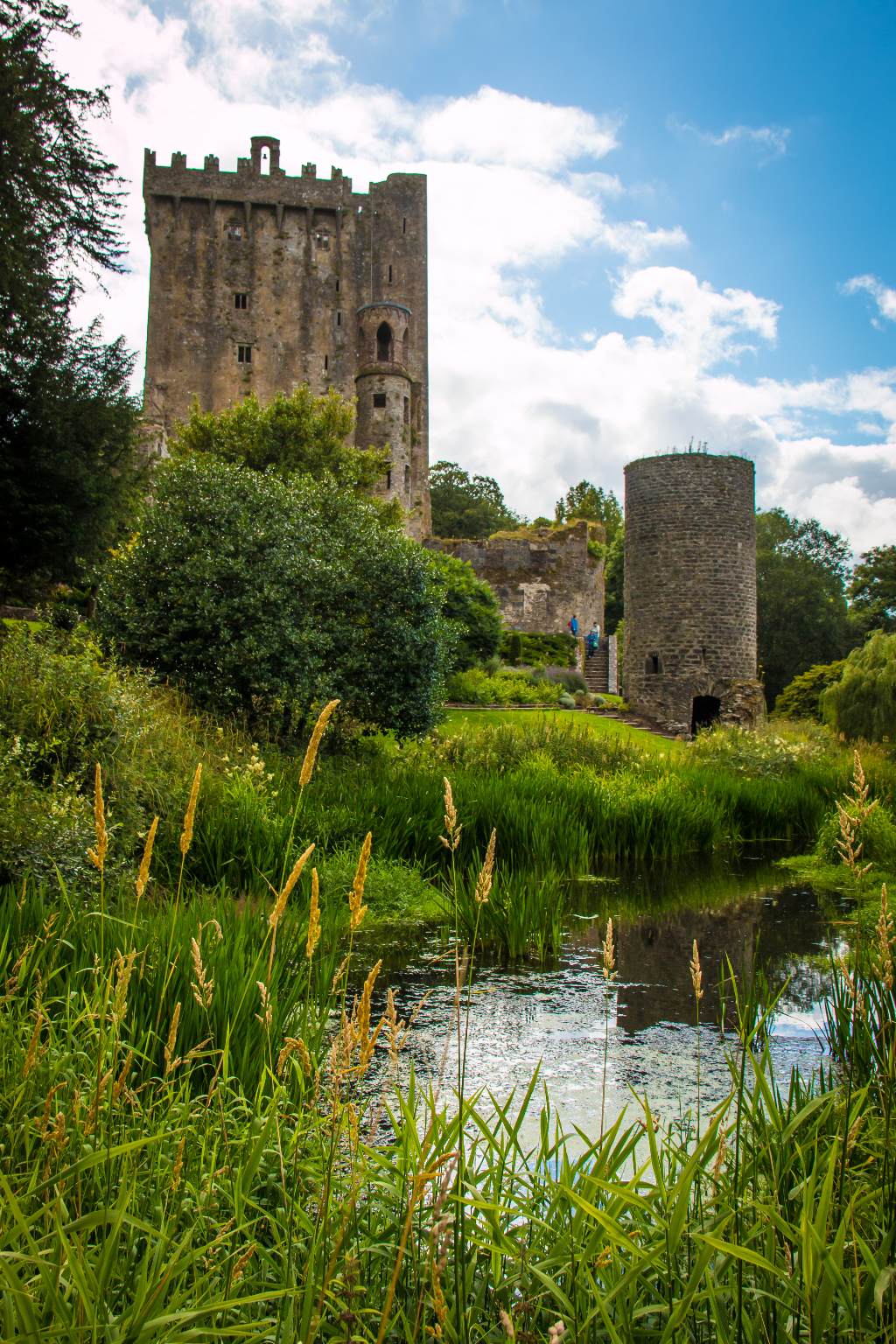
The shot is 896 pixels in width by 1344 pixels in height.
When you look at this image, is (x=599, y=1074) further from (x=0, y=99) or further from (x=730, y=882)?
(x=0, y=99)

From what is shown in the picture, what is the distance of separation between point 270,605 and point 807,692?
22.6 meters

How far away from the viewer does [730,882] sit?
31.7 feet

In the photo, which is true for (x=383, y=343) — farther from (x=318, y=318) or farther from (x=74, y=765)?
(x=74, y=765)

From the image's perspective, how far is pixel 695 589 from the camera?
2875cm

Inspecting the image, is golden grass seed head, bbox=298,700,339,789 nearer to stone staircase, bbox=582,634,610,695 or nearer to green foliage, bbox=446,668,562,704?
green foliage, bbox=446,668,562,704

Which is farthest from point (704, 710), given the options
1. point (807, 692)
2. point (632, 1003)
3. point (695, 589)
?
point (632, 1003)

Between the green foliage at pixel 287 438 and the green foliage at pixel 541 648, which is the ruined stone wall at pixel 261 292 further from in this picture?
the green foliage at pixel 287 438

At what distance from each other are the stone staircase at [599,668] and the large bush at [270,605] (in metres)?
22.8

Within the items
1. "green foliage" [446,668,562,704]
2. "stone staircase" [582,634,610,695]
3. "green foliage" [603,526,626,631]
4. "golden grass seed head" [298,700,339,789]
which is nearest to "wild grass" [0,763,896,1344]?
"golden grass seed head" [298,700,339,789]

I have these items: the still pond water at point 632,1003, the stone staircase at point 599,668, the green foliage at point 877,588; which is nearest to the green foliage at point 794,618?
the green foliage at point 877,588

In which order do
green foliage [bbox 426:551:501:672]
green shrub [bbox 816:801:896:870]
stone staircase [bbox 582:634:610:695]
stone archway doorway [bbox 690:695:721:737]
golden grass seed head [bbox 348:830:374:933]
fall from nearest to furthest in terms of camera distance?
golden grass seed head [bbox 348:830:374:933] < green shrub [bbox 816:801:896:870] < green foliage [bbox 426:551:501:672] < stone archway doorway [bbox 690:695:721:737] < stone staircase [bbox 582:634:610:695]

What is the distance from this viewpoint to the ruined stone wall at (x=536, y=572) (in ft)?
114

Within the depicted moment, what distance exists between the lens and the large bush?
463 inches

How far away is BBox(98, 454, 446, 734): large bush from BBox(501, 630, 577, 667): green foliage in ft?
55.2
